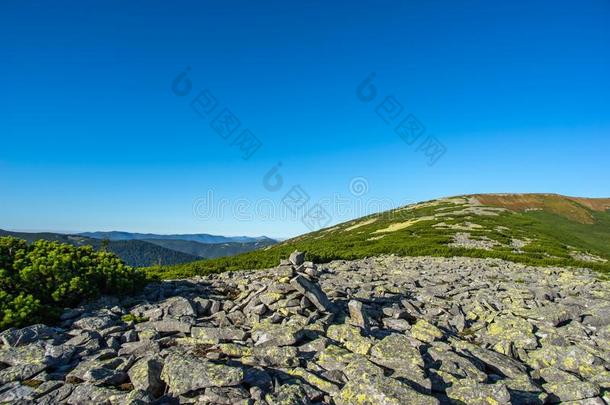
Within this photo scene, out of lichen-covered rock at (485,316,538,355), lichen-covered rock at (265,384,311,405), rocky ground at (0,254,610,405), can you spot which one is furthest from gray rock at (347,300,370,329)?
lichen-covered rock at (265,384,311,405)

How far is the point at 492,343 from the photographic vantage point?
42.6 feet

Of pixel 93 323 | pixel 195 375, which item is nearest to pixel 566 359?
pixel 195 375

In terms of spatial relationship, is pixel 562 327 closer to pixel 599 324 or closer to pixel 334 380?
pixel 599 324

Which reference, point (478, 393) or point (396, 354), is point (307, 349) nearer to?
point (396, 354)

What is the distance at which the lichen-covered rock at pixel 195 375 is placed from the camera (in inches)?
324

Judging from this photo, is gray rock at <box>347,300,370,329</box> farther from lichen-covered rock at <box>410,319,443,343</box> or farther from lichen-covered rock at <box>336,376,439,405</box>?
lichen-covered rock at <box>336,376,439,405</box>

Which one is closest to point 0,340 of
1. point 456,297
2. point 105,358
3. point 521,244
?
point 105,358

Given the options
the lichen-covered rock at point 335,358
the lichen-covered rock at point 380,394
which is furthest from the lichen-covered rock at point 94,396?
the lichen-covered rock at point 335,358

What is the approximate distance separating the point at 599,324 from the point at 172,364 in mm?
16495

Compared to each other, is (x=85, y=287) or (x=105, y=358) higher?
(x=85, y=287)

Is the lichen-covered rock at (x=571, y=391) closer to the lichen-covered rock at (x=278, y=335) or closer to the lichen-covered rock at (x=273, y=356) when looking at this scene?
the lichen-covered rock at (x=273, y=356)

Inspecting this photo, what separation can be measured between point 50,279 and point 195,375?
29.9ft

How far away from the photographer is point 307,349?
10.8m

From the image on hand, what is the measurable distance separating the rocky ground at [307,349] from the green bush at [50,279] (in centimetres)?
82
